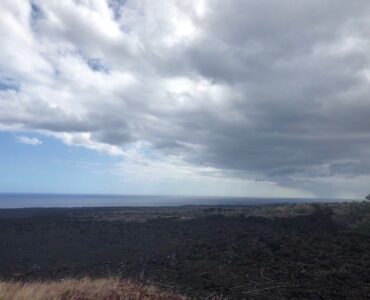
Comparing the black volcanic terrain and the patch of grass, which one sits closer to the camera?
the patch of grass

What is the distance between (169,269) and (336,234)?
38.2 ft

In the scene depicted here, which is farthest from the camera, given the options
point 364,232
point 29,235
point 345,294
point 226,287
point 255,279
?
point 29,235

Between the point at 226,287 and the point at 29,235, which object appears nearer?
the point at 226,287

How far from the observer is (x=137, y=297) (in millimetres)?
10570

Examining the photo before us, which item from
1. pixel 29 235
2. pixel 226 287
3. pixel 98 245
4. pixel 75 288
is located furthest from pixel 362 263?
pixel 29 235

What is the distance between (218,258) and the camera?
63.6 feet

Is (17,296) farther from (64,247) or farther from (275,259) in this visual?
(64,247)

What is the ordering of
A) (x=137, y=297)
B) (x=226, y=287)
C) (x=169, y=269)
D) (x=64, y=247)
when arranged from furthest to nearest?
(x=64, y=247) → (x=169, y=269) → (x=226, y=287) → (x=137, y=297)

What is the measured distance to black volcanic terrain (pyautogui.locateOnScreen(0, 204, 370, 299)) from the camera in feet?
45.5

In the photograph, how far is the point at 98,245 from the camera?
27.1m

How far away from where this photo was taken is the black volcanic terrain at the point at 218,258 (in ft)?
45.5

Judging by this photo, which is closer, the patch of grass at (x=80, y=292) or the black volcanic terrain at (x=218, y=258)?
the patch of grass at (x=80, y=292)

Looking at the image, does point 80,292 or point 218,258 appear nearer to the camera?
point 80,292

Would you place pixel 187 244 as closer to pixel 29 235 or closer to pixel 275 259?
pixel 275 259
